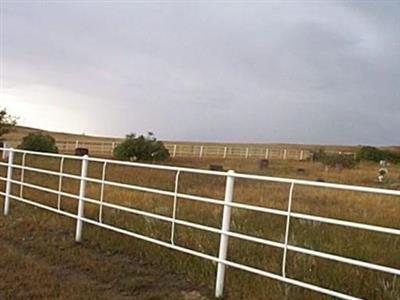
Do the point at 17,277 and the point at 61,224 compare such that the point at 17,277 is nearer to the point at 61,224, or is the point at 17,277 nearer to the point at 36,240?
the point at 36,240

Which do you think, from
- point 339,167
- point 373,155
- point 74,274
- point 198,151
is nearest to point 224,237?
point 74,274

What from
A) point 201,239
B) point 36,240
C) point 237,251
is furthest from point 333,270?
point 36,240

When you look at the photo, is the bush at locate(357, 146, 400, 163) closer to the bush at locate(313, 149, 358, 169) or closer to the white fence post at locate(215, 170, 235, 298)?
the bush at locate(313, 149, 358, 169)

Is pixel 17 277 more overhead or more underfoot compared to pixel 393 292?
more underfoot

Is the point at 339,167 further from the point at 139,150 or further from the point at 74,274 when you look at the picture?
the point at 74,274

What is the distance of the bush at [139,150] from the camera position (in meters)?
41.1

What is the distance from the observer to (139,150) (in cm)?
4122

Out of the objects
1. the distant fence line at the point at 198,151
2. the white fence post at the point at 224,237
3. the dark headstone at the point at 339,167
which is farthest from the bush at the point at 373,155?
the white fence post at the point at 224,237

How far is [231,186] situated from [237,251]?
1.81 m

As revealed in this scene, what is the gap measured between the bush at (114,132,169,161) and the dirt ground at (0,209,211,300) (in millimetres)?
31091

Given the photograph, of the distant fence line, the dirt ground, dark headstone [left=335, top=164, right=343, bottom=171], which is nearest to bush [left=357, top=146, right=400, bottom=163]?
the distant fence line

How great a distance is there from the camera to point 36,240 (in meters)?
9.68

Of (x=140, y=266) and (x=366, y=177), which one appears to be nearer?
(x=140, y=266)

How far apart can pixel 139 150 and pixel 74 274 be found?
3365 centimetres
